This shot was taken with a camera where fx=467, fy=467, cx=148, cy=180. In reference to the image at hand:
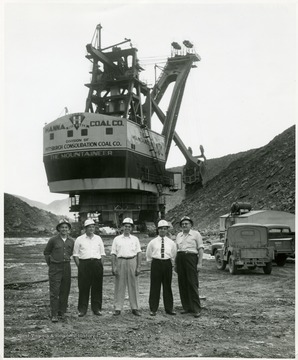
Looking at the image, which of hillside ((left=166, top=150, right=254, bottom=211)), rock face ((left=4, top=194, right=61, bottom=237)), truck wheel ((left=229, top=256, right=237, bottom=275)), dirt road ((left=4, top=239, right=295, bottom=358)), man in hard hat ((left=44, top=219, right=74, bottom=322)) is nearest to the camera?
dirt road ((left=4, top=239, right=295, bottom=358))

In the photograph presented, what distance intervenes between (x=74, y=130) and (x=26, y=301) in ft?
81.8


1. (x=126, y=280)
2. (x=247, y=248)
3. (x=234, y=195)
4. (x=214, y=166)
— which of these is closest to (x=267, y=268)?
(x=247, y=248)

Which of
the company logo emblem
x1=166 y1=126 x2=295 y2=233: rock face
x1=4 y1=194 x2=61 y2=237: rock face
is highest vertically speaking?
the company logo emblem

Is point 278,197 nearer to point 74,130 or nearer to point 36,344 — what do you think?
point 74,130

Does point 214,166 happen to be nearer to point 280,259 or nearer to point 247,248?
point 280,259

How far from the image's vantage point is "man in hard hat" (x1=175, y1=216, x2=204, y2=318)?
313 inches

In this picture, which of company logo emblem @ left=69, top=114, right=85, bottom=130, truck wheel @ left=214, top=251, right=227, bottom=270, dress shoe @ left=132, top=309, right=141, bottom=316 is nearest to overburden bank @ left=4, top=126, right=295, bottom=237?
company logo emblem @ left=69, top=114, right=85, bottom=130

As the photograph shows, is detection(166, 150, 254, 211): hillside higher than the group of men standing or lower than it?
higher

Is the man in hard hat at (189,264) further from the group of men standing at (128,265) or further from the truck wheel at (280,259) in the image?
the truck wheel at (280,259)

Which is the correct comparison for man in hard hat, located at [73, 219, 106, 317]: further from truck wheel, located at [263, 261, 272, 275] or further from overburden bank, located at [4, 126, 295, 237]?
overburden bank, located at [4, 126, 295, 237]

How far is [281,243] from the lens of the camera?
15.4 meters

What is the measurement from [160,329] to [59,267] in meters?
1.88

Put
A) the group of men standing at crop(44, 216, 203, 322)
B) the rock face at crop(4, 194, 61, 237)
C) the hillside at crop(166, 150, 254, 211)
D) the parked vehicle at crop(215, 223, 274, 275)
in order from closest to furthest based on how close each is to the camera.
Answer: the group of men standing at crop(44, 216, 203, 322) < the parked vehicle at crop(215, 223, 274, 275) < the rock face at crop(4, 194, 61, 237) < the hillside at crop(166, 150, 254, 211)

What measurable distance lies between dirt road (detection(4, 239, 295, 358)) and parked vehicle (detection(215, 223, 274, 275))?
9.04 feet
